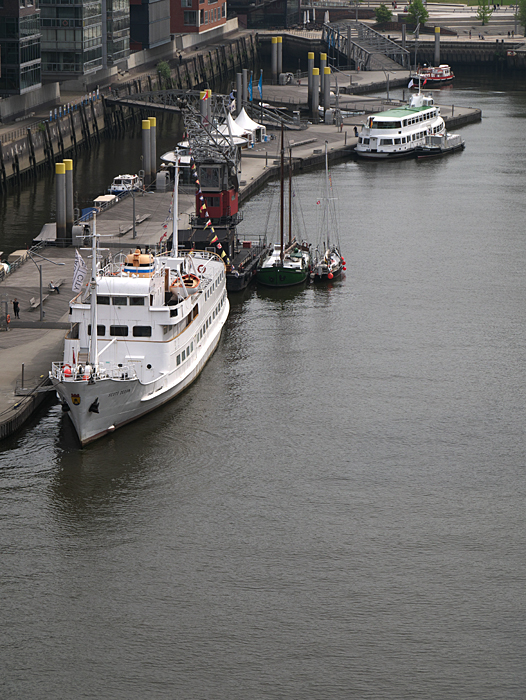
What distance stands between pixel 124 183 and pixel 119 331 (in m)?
53.1

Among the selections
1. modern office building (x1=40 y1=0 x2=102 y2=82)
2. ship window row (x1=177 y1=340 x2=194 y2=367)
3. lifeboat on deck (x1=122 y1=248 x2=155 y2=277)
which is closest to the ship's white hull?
ship window row (x1=177 y1=340 x2=194 y2=367)

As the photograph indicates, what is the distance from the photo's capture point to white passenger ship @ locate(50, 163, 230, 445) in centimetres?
5862

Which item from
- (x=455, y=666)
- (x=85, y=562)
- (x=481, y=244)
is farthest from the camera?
(x=481, y=244)

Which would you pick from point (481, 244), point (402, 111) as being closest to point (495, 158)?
point (402, 111)

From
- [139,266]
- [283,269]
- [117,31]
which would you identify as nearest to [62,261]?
[283,269]

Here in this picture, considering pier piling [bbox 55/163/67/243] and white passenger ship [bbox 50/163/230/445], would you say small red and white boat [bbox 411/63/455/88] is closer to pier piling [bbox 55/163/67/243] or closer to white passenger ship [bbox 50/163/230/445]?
pier piling [bbox 55/163/67/243]

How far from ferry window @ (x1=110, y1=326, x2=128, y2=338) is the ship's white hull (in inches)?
117

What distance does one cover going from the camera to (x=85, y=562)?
4931cm

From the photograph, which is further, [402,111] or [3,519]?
[402,111]

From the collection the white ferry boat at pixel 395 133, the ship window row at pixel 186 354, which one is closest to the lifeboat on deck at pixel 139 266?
the ship window row at pixel 186 354

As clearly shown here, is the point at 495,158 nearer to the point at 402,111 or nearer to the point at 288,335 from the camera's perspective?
the point at 402,111

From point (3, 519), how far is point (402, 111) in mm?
96859

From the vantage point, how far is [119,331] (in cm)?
6259

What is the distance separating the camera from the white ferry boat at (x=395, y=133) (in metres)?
133
